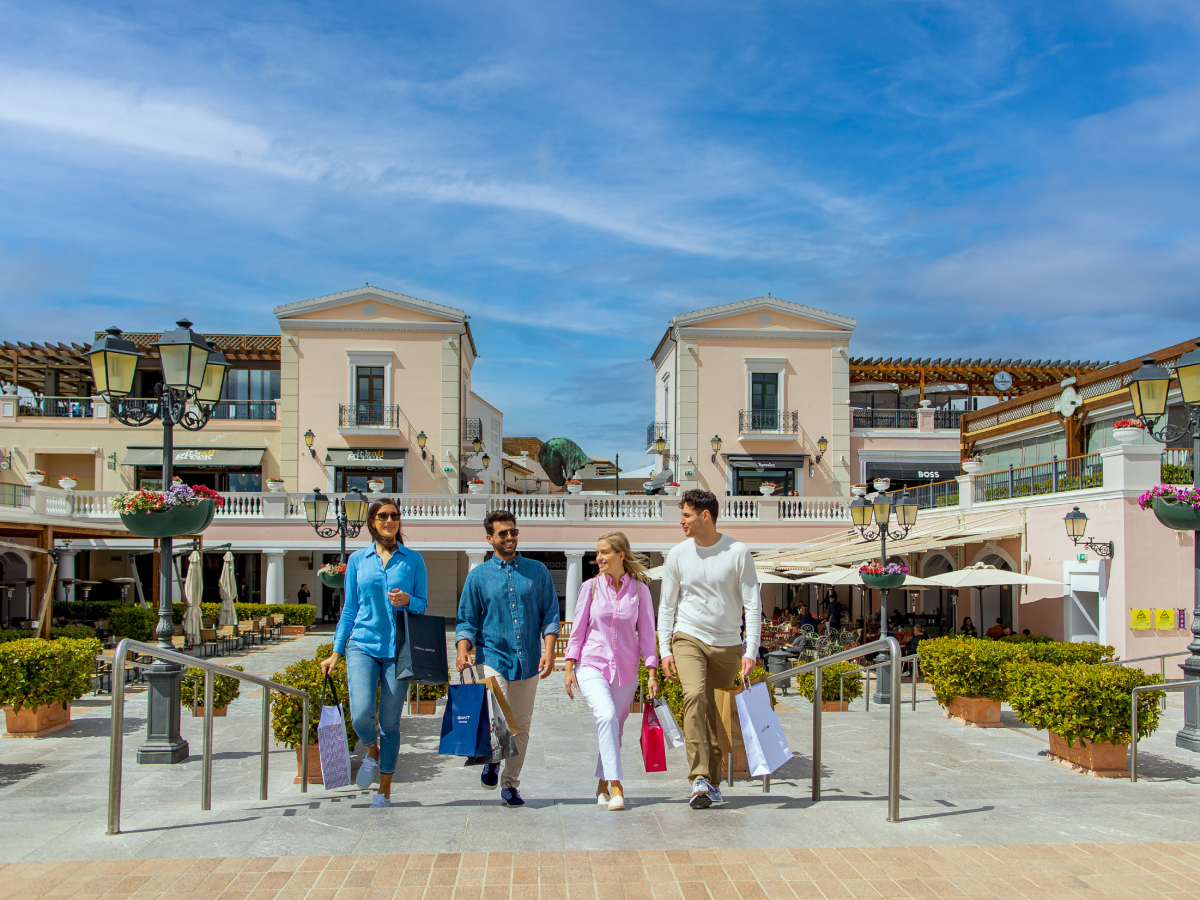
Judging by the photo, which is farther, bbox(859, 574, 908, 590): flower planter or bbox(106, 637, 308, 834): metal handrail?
bbox(859, 574, 908, 590): flower planter

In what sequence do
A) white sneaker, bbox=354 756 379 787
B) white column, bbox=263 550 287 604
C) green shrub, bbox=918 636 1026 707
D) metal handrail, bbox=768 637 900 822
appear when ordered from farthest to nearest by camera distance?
white column, bbox=263 550 287 604 < green shrub, bbox=918 636 1026 707 < white sneaker, bbox=354 756 379 787 < metal handrail, bbox=768 637 900 822

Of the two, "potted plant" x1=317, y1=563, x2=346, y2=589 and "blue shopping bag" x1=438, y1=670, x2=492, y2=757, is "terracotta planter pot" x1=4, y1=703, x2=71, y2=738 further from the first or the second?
"potted plant" x1=317, y1=563, x2=346, y2=589

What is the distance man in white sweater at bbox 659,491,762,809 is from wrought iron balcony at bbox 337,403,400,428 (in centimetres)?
2626

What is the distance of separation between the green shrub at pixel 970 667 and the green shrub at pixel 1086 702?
2118 millimetres

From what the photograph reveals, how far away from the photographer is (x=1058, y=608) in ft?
60.3

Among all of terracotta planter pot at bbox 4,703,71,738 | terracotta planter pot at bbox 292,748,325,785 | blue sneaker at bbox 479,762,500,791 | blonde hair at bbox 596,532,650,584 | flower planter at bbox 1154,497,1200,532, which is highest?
flower planter at bbox 1154,497,1200,532

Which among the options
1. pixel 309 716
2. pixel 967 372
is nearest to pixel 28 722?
pixel 309 716

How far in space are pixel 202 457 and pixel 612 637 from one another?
29.1 meters

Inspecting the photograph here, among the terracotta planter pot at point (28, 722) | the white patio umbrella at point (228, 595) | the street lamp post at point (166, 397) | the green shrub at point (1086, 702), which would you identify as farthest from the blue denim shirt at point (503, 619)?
the white patio umbrella at point (228, 595)

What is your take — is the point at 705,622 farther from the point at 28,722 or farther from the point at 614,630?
the point at 28,722

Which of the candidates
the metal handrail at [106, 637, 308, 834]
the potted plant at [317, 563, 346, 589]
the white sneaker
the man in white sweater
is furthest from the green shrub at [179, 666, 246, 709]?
the potted plant at [317, 563, 346, 589]

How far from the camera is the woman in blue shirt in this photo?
18.7ft

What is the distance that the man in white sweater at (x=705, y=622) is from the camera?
564 centimetres

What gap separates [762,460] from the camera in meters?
→ 32.1
